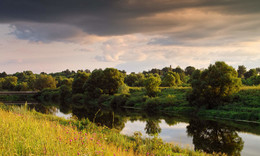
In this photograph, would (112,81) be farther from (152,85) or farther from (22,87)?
(22,87)

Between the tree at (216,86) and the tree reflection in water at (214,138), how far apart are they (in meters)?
7.64

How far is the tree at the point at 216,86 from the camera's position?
40.2m

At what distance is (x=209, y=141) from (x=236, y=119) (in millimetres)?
14085

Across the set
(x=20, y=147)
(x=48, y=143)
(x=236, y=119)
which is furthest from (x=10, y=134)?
(x=236, y=119)

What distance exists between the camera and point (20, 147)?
731cm

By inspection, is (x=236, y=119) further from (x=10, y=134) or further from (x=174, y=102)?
(x=10, y=134)

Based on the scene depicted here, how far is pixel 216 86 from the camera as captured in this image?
40.8m

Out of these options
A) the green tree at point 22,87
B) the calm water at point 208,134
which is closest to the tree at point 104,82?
the calm water at point 208,134

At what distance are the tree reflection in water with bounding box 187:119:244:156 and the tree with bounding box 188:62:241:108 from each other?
7.64m

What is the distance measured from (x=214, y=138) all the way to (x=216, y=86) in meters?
17.0

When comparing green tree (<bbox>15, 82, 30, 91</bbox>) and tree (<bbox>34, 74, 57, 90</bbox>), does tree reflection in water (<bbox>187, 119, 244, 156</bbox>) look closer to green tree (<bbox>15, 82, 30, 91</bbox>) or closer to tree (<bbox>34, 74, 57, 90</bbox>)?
tree (<bbox>34, 74, 57, 90</bbox>)

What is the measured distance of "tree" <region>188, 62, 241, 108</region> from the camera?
40.2 m

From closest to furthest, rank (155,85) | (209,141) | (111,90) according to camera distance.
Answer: (209,141) → (155,85) → (111,90)

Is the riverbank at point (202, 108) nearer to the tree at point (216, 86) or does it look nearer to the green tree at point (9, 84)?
the tree at point (216, 86)
